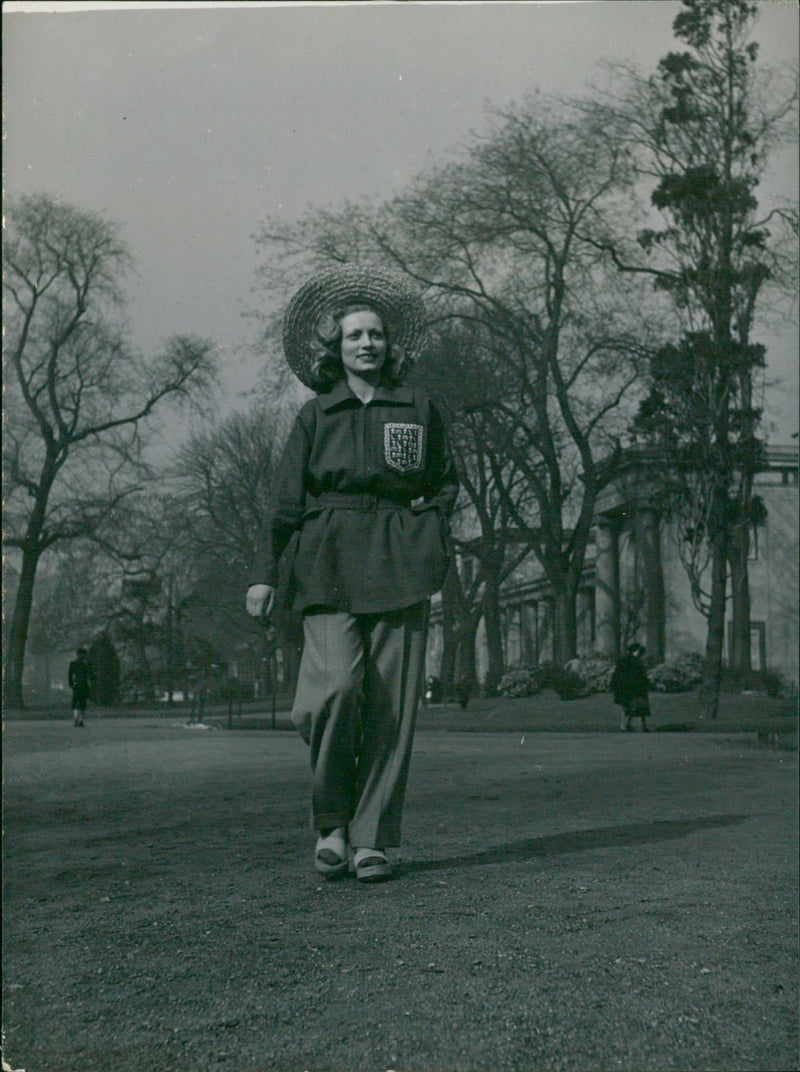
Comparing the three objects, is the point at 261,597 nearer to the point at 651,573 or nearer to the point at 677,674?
the point at 651,573

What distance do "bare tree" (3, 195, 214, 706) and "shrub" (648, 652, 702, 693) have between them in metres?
1.43

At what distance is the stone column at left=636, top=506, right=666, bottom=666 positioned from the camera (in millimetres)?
3187

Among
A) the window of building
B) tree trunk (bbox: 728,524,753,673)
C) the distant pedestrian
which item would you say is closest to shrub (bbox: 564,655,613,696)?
tree trunk (bbox: 728,524,753,673)

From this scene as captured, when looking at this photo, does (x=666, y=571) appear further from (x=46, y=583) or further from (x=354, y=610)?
(x=46, y=583)

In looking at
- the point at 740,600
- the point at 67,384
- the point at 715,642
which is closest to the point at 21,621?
the point at 67,384

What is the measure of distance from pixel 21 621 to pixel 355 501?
101 cm

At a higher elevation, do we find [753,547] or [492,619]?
[753,547]

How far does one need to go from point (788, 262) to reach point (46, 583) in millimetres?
2405

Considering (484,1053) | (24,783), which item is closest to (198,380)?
(24,783)

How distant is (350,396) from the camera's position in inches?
93.9

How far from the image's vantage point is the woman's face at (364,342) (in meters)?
2.38

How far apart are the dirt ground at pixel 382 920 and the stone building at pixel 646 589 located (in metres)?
0.32

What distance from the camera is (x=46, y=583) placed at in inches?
109

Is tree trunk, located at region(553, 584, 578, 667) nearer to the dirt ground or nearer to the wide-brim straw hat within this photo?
the dirt ground
